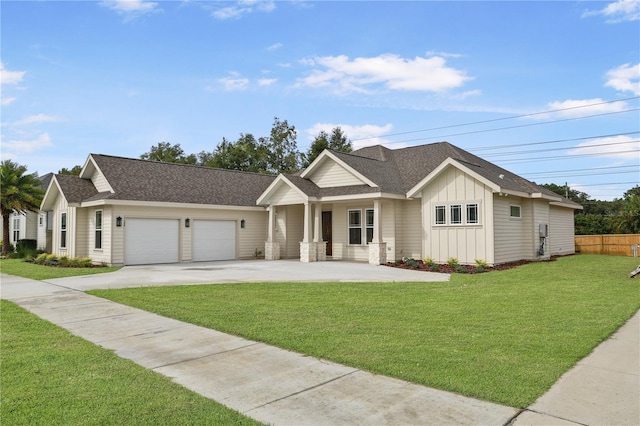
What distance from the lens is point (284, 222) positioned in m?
22.6

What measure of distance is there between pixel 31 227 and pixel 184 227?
1485cm

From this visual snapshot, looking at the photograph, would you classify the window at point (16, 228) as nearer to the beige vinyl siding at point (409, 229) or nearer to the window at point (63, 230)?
the window at point (63, 230)

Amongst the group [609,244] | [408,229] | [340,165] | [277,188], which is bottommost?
[609,244]

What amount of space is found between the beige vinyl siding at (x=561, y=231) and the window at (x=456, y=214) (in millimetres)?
7493

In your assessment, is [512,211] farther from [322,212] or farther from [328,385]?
[328,385]

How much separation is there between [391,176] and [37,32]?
14.6 m

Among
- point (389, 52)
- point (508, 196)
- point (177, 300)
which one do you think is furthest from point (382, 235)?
point (177, 300)

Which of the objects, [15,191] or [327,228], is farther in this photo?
[15,191]

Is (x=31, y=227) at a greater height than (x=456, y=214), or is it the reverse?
(x=456, y=214)

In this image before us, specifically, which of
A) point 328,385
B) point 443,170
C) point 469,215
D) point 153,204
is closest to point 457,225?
point 469,215

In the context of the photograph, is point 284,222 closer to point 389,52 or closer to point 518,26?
point 389,52

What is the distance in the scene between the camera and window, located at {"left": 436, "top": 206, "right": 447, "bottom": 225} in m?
17.4

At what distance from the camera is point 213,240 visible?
2156 centimetres

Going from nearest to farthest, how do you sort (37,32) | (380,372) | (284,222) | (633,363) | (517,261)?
(380,372), (633,363), (37,32), (517,261), (284,222)
